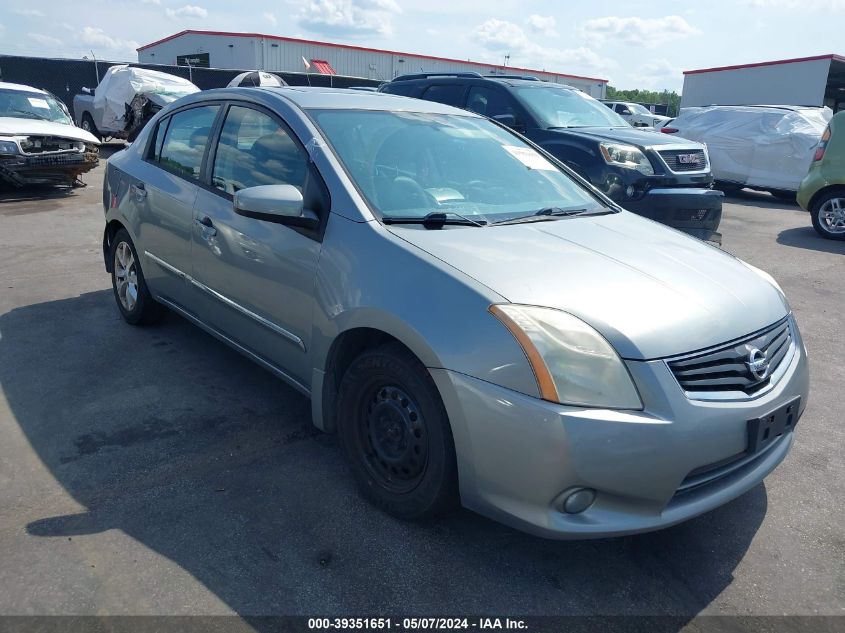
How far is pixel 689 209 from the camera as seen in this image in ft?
22.3

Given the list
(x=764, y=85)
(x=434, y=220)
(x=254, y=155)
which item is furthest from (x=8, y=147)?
(x=764, y=85)

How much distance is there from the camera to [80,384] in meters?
4.14

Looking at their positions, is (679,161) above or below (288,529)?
above

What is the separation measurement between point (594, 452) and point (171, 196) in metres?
3.08

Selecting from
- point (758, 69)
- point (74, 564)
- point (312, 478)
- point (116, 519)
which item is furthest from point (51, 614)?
point (758, 69)

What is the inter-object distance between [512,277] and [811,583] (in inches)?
63.4

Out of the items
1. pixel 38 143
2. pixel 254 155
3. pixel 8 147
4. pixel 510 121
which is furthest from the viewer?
pixel 38 143

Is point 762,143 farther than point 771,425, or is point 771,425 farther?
point 762,143

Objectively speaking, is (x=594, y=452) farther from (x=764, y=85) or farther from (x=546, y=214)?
(x=764, y=85)

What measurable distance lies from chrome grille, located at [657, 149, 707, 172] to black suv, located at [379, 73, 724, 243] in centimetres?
1

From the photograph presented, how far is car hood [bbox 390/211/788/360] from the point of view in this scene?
2.43 meters

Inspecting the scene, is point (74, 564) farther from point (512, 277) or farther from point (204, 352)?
point (204, 352)

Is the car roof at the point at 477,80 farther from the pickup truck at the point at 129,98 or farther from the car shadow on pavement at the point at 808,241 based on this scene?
the pickup truck at the point at 129,98

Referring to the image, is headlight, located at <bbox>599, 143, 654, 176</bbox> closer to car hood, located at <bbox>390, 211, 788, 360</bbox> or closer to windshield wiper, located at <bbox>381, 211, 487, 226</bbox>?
car hood, located at <bbox>390, 211, 788, 360</bbox>
